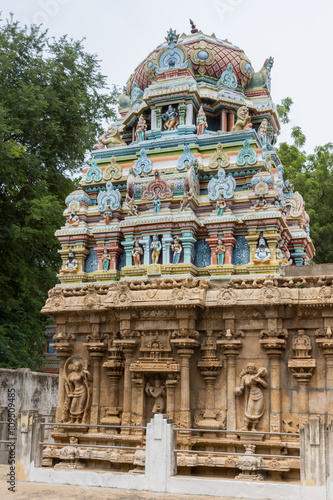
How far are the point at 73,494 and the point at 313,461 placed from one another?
416 centimetres

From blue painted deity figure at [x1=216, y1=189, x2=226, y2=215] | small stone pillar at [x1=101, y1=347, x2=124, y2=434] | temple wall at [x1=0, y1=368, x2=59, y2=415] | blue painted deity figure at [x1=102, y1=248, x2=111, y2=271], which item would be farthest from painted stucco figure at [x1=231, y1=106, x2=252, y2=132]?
temple wall at [x1=0, y1=368, x2=59, y2=415]

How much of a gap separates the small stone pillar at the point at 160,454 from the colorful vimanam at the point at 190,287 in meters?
1.33

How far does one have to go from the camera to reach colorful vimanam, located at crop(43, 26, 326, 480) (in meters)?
11.5

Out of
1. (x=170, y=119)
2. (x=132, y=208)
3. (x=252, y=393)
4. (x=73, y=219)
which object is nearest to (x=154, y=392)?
(x=252, y=393)

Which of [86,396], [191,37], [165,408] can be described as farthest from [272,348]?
[191,37]

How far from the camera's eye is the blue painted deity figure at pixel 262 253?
44.1 feet

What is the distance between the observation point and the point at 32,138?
22.6 metres

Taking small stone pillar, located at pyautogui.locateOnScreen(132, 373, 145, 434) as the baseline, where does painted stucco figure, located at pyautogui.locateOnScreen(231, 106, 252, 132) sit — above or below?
above

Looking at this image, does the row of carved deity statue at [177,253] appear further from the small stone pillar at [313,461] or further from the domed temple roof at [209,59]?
the domed temple roof at [209,59]

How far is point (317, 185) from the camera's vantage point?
2695cm

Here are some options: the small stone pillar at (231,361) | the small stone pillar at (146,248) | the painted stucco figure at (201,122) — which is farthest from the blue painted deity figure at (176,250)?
the painted stucco figure at (201,122)

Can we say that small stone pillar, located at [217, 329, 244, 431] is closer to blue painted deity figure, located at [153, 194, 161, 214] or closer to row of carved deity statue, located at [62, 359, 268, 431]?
row of carved deity statue, located at [62, 359, 268, 431]

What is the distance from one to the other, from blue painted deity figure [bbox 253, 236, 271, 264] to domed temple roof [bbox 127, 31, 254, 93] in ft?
21.5

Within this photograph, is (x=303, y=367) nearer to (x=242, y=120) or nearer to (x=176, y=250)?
(x=176, y=250)
